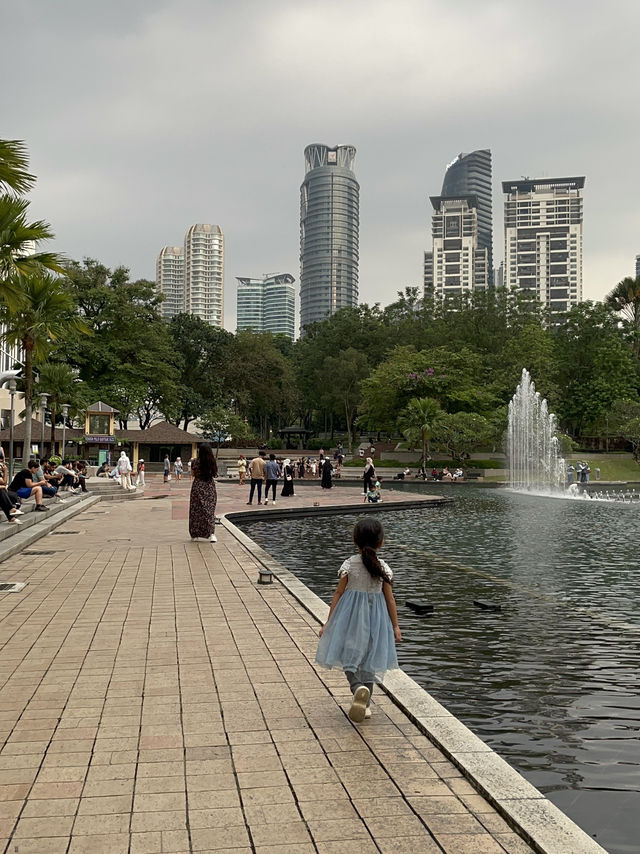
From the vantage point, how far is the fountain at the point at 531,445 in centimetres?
5319

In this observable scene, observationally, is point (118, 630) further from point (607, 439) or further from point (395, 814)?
point (607, 439)

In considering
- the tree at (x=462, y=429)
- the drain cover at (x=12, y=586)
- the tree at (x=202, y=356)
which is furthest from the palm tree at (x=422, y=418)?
the drain cover at (x=12, y=586)

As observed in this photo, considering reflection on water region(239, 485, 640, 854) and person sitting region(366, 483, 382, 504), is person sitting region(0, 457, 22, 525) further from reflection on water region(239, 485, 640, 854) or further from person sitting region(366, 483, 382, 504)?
person sitting region(366, 483, 382, 504)

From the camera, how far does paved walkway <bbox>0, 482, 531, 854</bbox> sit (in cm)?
364

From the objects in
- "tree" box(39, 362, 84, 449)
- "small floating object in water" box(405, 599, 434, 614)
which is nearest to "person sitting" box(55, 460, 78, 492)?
"tree" box(39, 362, 84, 449)

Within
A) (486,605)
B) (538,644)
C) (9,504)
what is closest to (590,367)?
(9,504)

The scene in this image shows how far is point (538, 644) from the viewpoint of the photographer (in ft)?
27.7

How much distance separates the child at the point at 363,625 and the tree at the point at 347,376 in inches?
2884

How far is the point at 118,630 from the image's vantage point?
8055 millimetres

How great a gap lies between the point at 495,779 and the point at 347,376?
75588 millimetres

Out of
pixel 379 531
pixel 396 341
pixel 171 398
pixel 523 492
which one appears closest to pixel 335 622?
pixel 379 531

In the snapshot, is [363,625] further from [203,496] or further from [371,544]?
[203,496]

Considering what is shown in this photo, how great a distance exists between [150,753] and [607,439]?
242ft

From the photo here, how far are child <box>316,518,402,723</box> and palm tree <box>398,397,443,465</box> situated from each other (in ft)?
177
